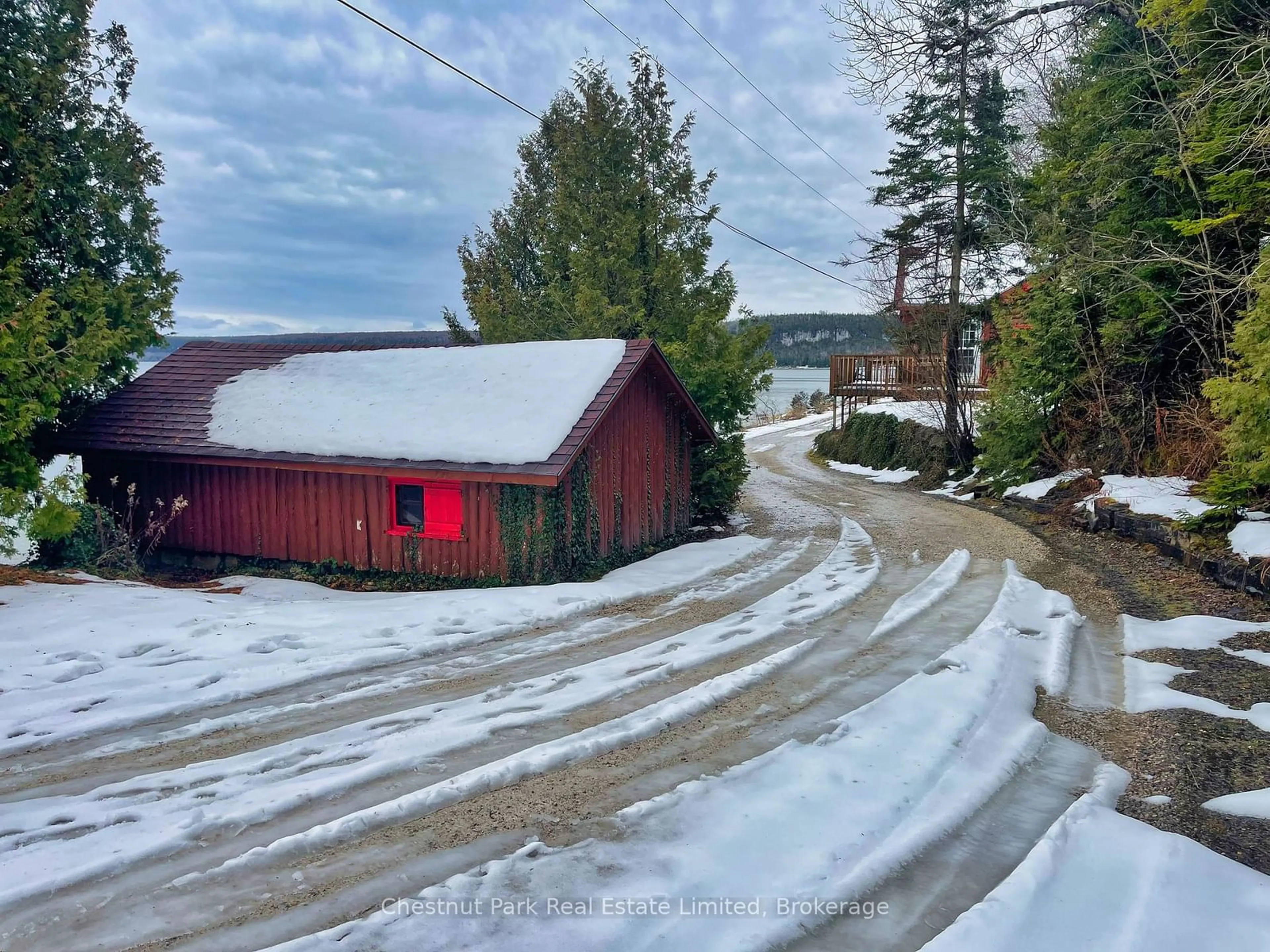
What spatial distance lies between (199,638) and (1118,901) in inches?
286

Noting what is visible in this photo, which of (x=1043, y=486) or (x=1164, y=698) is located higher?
(x=1043, y=486)

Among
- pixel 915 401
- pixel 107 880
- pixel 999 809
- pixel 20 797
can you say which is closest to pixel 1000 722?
pixel 999 809

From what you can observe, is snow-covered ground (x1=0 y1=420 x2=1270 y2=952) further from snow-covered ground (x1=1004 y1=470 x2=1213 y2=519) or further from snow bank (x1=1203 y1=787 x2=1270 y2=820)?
snow-covered ground (x1=1004 y1=470 x2=1213 y2=519)

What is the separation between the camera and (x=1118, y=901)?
3066mm

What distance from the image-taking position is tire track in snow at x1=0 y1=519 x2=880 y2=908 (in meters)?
3.37

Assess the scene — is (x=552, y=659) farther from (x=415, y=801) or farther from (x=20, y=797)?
(x=20, y=797)

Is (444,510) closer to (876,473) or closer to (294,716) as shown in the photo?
(294,716)

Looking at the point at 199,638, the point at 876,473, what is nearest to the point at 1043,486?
the point at 876,473

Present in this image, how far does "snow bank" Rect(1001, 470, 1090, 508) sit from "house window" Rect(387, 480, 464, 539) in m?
11.3

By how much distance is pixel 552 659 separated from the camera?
6309mm

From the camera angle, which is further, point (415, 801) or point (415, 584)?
point (415, 584)

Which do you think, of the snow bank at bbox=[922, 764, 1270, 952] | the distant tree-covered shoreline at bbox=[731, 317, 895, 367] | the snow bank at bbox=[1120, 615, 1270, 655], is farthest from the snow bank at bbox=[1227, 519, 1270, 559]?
the distant tree-covered shoreline at bbox=[731, 317, 895, 367]

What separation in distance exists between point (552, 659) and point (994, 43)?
12.9 meters

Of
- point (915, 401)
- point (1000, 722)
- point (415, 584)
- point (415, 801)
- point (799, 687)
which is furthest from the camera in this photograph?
point (915, 401)
